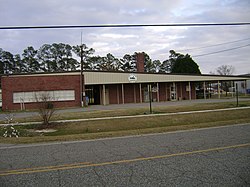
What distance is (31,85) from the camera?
3138cm

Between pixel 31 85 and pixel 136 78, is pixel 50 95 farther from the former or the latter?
pixel 136 78

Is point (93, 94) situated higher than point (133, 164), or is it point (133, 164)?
point (93, 94)

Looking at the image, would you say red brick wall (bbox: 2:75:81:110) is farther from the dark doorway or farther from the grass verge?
the grass verge

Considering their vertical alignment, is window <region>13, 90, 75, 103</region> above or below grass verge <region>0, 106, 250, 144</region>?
above

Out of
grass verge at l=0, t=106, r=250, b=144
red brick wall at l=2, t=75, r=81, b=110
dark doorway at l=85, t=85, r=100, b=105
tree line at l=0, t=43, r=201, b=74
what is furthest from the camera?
tree line at l=0, t=43, r=201, b=74

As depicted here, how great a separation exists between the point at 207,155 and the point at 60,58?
247 feet

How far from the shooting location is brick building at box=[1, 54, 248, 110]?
31141 millimetres

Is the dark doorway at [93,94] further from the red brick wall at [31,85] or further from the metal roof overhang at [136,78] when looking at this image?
the red brick wall at [31,85]

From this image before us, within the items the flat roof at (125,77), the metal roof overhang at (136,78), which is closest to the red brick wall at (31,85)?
the flat roof at (125,77)

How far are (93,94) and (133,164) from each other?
36636mm

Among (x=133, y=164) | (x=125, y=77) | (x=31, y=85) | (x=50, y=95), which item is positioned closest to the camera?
(x=133, y=164)

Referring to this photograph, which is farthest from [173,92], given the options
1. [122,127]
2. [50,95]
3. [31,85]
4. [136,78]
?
[122,127]

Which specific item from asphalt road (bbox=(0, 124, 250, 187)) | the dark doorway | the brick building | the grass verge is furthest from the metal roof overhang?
asphalt road (bbox=(0, 124, 250, 187))

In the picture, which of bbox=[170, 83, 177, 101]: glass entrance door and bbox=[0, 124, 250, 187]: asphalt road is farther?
bbox=[170, 83, 177, 101]: glass entrance door
